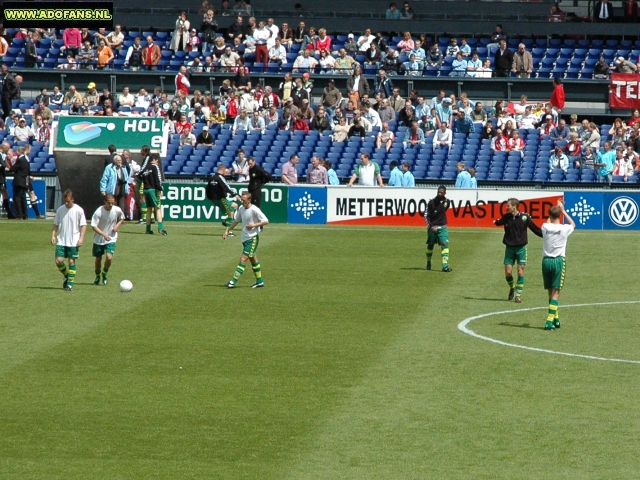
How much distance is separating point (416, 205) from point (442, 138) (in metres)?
4.44

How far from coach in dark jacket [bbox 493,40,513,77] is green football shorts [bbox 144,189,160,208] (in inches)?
658

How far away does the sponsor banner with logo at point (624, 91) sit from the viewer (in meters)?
40.6

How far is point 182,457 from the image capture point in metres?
11.3

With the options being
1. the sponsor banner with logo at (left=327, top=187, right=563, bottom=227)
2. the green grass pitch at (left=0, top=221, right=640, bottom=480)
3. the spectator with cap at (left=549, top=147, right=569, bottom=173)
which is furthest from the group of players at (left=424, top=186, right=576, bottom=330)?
the spectator with cap at (left=549, top=147, right=569, bottom=173)

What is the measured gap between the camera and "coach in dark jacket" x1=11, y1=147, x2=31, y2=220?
33438mm

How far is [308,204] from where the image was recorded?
35.0 metres

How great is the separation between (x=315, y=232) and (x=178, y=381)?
59.6ft

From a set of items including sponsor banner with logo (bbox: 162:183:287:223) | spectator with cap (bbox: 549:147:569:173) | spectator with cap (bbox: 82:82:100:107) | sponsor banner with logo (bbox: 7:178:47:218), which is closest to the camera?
Answer: sponsor banner with logo (bbox: 162:183:287:223)

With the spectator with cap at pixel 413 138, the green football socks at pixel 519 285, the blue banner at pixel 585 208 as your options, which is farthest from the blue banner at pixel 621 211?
the green football socks at pixel 519 285

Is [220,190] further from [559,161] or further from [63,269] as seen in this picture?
[559,161]

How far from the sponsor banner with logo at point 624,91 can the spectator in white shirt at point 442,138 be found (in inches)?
271

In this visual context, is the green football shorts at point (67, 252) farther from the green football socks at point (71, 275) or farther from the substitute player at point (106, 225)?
the substitute player at point (106, 225)

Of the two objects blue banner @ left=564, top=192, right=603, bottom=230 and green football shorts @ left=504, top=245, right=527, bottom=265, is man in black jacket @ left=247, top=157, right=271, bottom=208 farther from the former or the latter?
green football shorts @ left=504, top=245, right=527, bottom=265

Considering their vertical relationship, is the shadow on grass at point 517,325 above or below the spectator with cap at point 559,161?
below
